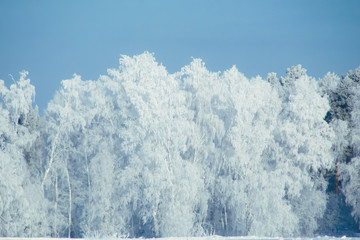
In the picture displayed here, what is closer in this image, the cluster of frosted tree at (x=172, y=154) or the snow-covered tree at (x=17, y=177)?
the snow-covered tree at (x=17, y=177)

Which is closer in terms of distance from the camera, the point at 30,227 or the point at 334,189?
the point at 30,227

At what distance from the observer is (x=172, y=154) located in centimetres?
3120

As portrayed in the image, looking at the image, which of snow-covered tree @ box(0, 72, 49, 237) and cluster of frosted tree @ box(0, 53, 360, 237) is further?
cluster of frosted tree @ box(0, 53, 360, 237)

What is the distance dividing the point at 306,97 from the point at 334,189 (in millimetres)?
8603

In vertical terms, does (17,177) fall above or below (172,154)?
below

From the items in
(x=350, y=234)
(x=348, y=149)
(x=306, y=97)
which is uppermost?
(x=306, y=97)

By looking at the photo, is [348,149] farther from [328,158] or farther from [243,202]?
[243,202]

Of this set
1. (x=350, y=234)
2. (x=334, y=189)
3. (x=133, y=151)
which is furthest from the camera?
(x=334, y=189)

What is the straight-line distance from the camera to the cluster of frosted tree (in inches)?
1180

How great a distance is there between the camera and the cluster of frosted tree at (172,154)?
2997 centimetres

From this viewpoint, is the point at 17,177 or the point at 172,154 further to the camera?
the point at 172,154

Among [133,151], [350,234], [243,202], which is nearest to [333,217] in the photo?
[350,234]

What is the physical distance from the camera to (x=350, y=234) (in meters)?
34.3

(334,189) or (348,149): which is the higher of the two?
(348,149)
